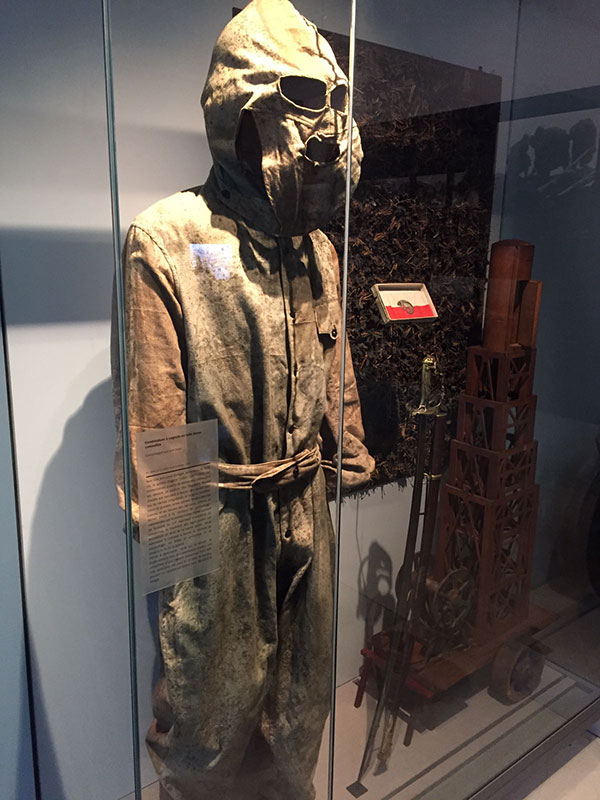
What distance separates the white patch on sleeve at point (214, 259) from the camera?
3.62 ft

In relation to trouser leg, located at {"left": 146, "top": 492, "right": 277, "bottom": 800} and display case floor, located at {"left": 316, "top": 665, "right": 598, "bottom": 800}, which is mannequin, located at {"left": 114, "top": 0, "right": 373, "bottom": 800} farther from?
display case floor, located at {"left": 316, "top": 665, "right": 598, "bottom": 800}

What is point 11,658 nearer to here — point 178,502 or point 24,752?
point 24,752

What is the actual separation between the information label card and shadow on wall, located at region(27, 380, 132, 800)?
15.4 inches

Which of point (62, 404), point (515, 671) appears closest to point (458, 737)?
point (515, 671)

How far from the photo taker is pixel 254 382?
3.90ft

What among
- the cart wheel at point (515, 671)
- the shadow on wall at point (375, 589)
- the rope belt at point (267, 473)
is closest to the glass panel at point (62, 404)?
the rope belt at point (267, 473)

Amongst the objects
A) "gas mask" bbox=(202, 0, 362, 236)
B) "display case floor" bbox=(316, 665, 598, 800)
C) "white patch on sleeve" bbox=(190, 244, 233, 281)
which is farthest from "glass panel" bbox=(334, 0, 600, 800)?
"white patch on sleeve" bbox=(190, 244, 233, 281)

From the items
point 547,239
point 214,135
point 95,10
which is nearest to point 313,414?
point 214,135

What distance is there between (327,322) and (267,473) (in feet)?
1.03

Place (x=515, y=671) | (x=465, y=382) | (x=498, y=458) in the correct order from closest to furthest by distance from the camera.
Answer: (x=465, y=382) < (x=498, y=458) < (x=515, y=671)

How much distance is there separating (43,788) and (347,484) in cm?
104

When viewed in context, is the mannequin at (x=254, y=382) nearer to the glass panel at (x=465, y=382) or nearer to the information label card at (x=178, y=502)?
the information label card at (x=178, y=502)

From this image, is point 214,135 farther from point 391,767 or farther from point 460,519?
point 391,767

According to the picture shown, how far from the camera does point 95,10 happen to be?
124 centimetres
